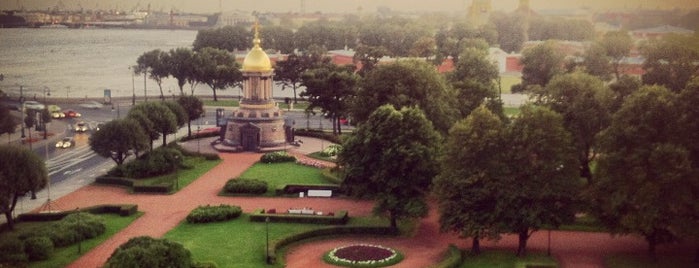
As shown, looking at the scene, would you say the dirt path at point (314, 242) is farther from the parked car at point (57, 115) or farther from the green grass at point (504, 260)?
the parked car at point (57, 115)

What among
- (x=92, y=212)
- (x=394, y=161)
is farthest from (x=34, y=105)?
(x=394, y=161)

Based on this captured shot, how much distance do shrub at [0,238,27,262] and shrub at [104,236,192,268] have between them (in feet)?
17.2

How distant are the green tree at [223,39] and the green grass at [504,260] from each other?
269 ft

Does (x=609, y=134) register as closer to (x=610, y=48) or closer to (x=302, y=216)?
(x=302, y=216)

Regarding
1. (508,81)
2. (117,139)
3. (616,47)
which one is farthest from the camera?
(508,81)

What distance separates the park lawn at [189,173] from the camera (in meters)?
44.2

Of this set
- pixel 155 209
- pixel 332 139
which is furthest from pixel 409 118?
pixel 332 139

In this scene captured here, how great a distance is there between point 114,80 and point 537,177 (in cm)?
9222

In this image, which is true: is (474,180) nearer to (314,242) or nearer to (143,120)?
(314,242)

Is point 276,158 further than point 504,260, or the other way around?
point 276,158

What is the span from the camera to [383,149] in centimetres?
3447

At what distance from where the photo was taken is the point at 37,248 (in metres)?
29.6

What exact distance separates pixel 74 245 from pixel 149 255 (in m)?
9.12

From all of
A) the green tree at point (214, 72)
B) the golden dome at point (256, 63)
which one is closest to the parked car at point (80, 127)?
the golden dome at point (256, 63)
